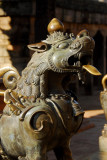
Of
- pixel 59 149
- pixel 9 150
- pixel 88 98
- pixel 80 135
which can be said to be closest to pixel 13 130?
pixel 9 150

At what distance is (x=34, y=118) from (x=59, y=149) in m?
0.40

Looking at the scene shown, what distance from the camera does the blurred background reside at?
20.4 ft

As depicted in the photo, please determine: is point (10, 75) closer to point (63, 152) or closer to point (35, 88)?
point (35, 88)

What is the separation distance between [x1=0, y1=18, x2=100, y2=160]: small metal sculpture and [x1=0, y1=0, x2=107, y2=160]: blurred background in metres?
1.03

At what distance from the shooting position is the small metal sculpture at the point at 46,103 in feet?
7.06

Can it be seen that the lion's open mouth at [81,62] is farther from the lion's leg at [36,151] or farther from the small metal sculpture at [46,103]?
the lion's leg at [36,151]

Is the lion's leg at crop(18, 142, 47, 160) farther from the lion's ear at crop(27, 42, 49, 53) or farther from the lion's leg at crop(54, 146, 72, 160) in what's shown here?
the lion's ear at crop(27, 42, 49, 53)

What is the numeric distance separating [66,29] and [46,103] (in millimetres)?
9821

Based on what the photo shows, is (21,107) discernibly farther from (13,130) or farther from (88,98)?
(88,98)

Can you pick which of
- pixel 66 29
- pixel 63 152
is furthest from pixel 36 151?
pixel 66 29

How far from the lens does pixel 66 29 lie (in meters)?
11.8

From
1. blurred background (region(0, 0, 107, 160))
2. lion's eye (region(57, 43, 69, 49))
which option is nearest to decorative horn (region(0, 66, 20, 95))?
lion's eye (region(57, 43, 69, 49))

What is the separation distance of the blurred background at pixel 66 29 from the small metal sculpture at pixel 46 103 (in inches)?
40.7

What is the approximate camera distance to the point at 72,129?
7.47 feet
